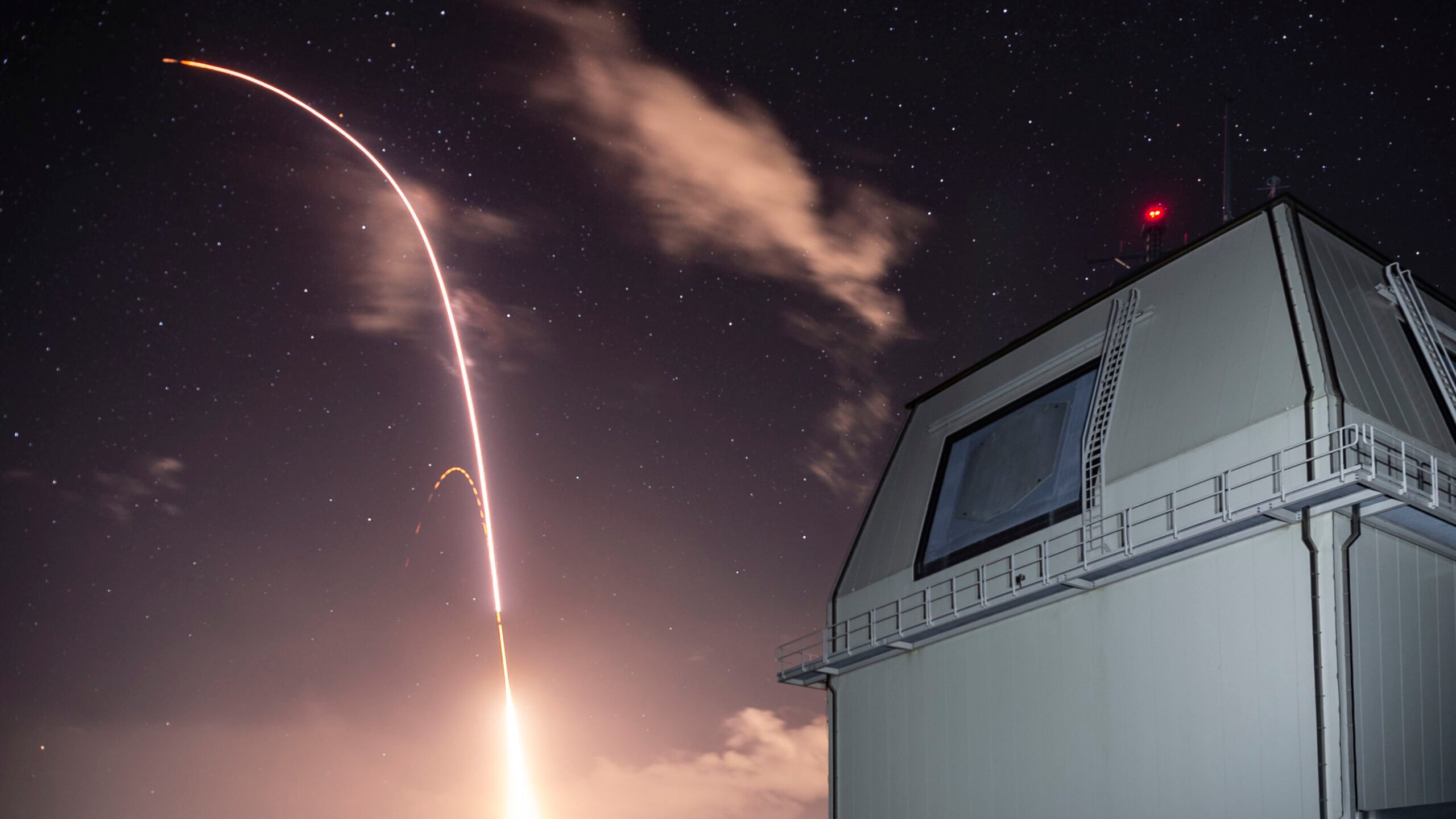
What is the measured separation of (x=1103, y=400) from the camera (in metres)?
21.0

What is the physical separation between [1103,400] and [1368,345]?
4.34m

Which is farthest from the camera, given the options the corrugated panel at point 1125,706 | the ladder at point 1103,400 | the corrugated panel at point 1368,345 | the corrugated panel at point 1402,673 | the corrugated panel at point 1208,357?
the ladder at point 1103,400

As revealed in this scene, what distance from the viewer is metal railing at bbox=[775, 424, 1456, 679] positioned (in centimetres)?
1552

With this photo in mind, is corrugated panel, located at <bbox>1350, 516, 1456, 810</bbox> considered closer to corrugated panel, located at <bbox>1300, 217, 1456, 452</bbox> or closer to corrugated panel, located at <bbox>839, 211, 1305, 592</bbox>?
corrugated panel, located at <bbox>1300, 217, 1456, 452</bbox>

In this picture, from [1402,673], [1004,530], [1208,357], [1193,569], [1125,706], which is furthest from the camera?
[1004,530]

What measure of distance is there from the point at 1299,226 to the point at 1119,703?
27.1ft

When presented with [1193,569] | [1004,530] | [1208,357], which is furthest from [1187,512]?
[1004,530]

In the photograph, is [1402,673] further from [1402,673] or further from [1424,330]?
[1424,330]

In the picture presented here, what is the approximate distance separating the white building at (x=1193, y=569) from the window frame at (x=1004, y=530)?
7cm

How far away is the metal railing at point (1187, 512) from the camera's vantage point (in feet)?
50.9

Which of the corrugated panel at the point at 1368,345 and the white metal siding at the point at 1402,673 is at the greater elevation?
the corrugated panel at the point at 1368,345

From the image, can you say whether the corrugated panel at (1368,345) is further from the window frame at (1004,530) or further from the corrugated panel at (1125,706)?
the window frame at (1004,530)

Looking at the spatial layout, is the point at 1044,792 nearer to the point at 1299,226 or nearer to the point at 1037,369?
the point at 1037,369

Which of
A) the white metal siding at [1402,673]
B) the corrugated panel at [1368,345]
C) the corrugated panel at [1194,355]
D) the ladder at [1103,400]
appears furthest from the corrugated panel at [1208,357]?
the white metal siding at [1402,673]
